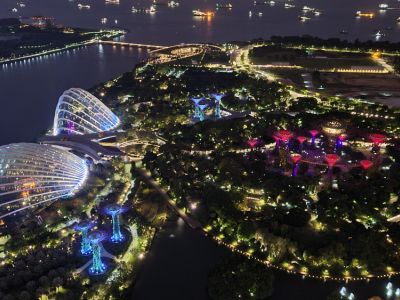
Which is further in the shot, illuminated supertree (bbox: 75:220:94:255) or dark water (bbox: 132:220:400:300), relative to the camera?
illuminated supertree (bbox: 75:220:94:255)

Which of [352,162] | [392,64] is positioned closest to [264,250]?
[352,162]

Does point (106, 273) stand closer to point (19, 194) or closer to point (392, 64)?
point (19, 194)

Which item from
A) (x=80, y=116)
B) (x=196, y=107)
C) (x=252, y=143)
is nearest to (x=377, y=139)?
(x=252, y=143)

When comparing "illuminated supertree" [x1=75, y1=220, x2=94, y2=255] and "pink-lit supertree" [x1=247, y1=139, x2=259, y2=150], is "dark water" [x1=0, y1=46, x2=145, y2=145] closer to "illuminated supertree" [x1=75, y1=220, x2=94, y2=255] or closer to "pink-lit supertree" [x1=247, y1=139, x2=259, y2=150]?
"illuminated supertree" [x1=75, y1=220, x2=94, y2=255]

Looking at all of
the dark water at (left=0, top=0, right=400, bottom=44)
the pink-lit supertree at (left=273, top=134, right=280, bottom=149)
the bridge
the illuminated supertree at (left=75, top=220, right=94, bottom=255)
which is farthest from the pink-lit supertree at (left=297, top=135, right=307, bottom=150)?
the dark water at (left=0, top=0, right=400, bottom=44)

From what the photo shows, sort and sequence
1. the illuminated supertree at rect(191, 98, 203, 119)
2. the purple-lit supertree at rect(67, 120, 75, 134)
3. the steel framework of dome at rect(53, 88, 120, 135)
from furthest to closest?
the illuminated supertree at rect(191, 98, 203, 119)
the steel framework of dome at rect(53, 88, 120, 135)
the purple-lit supertree at rect(67, 120, 75, 134)

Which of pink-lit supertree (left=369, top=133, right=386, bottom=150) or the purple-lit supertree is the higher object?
pink-lit supertree (left=369, top=133, right=386, bottom=150)

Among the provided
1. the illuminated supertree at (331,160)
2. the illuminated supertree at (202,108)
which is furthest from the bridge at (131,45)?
the illuminated supertree at (331,160)
